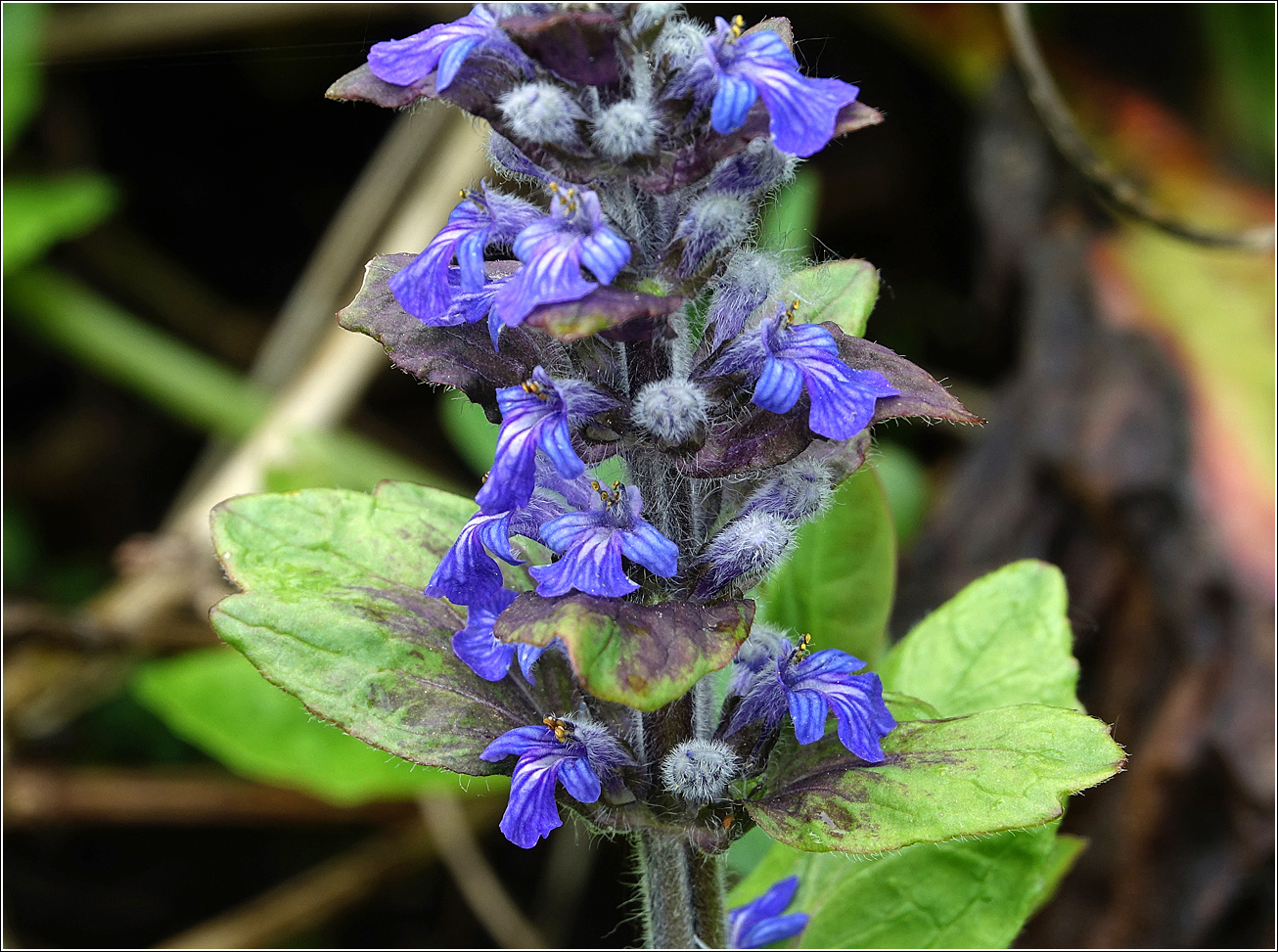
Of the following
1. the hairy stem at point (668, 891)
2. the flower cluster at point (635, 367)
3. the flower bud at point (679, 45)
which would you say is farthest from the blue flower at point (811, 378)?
the hairy stem at point (668, 891)

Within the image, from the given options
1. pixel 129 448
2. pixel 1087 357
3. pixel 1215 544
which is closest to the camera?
pixel 1215 544

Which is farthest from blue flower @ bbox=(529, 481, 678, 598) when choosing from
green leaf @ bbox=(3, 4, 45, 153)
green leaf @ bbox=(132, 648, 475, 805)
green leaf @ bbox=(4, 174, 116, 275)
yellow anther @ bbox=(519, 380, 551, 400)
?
green leaf @ bbox=(3, 4, 45, 153)

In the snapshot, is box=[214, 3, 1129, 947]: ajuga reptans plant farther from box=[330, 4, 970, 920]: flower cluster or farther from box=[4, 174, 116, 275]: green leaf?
box=[4, 174, 116, 275]: green leaf

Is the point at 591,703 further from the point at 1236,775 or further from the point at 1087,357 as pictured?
the point at 1087,357

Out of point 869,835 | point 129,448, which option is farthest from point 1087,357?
point 129,448

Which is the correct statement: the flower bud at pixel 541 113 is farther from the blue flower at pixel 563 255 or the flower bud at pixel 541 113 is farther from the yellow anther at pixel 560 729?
the yellow anther at pixel 560 729
